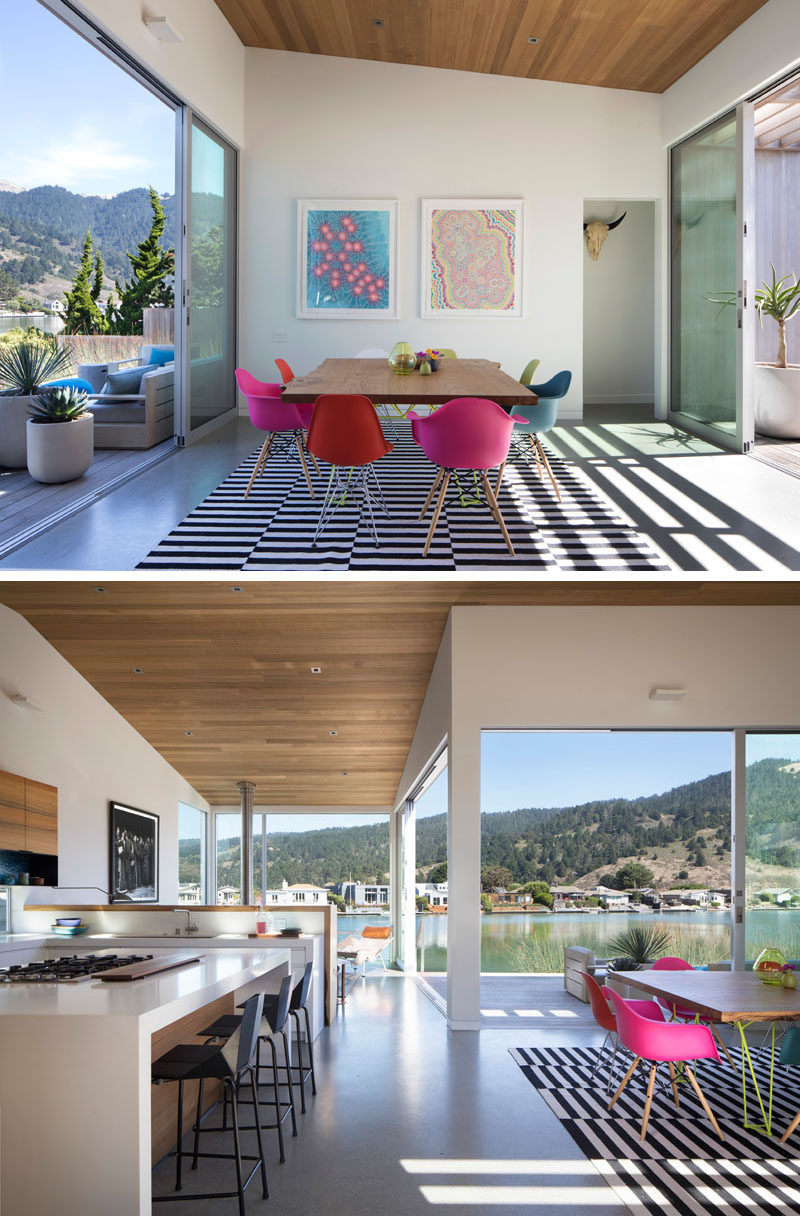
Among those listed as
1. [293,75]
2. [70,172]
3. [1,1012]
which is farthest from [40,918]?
[293,75]

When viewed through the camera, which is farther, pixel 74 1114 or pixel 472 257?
pixel 472 257

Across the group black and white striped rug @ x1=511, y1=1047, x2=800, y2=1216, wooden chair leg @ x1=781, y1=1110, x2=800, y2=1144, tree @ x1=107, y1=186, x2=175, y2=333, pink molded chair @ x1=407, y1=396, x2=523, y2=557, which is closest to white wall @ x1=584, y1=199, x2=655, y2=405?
tree @ x1=107, y1=186, x2=175, y2=333

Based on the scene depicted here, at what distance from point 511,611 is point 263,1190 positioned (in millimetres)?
4557

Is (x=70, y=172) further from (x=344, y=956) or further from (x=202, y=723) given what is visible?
(x=344, y=956)

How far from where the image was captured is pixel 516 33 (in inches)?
354

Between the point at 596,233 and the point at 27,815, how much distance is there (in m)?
9.73

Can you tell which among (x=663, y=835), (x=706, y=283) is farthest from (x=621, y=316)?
(x=663, y=835)

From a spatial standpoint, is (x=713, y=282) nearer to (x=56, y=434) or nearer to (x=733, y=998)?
(x=56, y=434)

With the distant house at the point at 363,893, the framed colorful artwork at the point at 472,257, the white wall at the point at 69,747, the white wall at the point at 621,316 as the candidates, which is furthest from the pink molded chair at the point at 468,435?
the distant house at the point at 363,893

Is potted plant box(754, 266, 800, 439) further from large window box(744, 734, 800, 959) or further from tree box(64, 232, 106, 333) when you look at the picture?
tree box(64, 232, 106, 333)

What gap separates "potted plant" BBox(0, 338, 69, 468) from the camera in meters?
6.37

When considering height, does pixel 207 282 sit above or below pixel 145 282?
below

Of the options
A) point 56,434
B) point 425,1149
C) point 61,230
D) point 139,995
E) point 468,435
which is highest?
point 61,230

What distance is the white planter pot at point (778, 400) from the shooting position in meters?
8.42
